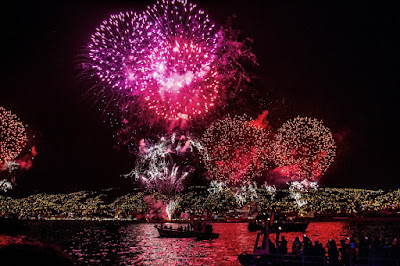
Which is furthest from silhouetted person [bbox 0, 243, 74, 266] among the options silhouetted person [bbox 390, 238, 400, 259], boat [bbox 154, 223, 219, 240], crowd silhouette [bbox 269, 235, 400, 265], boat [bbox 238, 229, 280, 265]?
boat [bbox 154, 223, 219, 240]

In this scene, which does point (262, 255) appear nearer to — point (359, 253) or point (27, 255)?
point (359, 253)

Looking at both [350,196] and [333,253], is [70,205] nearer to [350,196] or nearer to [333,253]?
[350,196]

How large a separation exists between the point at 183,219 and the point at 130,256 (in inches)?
3681

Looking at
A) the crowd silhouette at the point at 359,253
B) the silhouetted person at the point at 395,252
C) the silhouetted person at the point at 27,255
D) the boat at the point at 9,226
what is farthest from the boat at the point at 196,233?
the silhouetted person at the point at 27,255

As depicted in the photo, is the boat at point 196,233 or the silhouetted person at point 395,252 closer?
the silhouetted person at point 395,252

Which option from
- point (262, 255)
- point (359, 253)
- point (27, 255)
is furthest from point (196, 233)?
point (27, 255)

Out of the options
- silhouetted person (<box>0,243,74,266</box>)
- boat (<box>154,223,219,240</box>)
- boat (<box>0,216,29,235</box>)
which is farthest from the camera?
boat (<box>154,223,219,240</box>)

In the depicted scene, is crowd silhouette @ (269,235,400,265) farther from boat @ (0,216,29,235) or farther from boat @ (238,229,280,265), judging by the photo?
boat @ (0,216,29,235)

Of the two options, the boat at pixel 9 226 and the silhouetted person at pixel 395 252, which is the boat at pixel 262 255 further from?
the boat at pixel 9 226

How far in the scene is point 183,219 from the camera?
419 feet

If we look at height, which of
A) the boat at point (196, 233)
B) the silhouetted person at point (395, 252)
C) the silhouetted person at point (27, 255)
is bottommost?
the boat at point (196, 233)

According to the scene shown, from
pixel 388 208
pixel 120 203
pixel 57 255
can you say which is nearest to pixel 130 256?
pixel 57 255

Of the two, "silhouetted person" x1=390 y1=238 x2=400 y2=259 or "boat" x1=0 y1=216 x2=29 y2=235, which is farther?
"boat" x1=0 y1=216 x2=29 y2=235

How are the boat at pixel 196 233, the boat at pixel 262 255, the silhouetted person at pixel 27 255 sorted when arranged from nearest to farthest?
the silhouetted person at pixel 27 255
the boat at pixel 262 255
the boat at pixel 196 233
